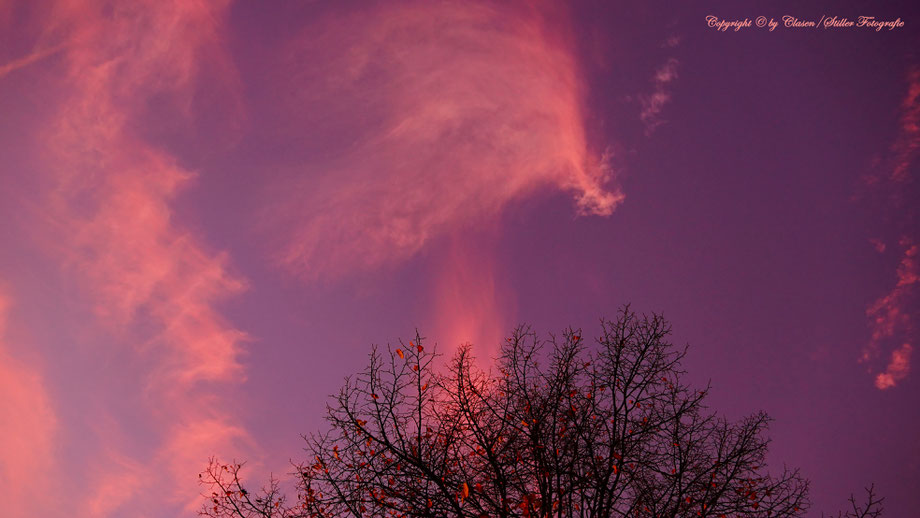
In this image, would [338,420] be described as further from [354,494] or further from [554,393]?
[554,393]

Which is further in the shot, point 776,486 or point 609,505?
point 776,486

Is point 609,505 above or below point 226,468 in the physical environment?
below

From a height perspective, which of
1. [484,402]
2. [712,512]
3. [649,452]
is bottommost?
[712,512]

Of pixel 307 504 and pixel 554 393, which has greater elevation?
pixel 554 393

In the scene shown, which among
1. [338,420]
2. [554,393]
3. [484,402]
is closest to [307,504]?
[338,420]

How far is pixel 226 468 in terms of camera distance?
33.6ft

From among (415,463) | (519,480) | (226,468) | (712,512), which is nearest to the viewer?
(415,463)

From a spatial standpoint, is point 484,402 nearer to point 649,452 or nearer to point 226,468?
point 649,452

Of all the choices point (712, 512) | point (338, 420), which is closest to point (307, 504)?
point (338, 420)

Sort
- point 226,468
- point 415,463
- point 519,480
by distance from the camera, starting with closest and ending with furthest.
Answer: point 415,463, point 519,480, point 226,468

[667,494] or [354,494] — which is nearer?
[354,494]

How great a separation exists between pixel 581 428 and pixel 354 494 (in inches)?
182

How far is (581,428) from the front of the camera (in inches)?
357

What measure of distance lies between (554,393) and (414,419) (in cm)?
300
